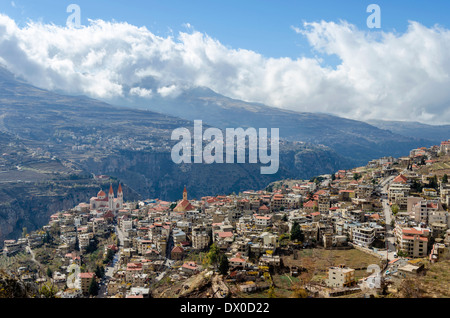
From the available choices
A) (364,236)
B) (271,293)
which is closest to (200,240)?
(364,236)

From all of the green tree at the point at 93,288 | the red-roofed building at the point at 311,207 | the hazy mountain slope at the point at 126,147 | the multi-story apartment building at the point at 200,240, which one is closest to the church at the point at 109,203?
the multi-story apartment building at the point at 200,240

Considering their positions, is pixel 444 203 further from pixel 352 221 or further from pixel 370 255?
pixel 370 255

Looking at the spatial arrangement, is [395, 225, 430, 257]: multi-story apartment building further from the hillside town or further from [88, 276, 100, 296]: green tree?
[88, 276, 100, 296]: green tree

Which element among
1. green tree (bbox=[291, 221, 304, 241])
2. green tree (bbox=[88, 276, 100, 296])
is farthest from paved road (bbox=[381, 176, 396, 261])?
green tree (bbox=[88, 276, 100, 296])

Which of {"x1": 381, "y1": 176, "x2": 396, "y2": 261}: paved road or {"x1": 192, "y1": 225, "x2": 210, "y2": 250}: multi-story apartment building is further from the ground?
{"x1": 381, "y1": 176, "x2": 396, "y2": 261}: paved road

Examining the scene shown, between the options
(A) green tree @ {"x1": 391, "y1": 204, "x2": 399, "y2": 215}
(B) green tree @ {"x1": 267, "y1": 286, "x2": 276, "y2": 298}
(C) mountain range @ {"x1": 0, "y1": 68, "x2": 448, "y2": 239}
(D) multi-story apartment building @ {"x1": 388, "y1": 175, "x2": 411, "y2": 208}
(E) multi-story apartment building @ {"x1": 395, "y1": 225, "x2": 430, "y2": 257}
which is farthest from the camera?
(C) mountain range @ {"x1": 0, "y1": 68, "x2": 448, "y2": 239}

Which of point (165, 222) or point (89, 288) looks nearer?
point (89, 288)

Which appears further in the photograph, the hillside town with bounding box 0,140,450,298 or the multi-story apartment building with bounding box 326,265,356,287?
the hillside town with bounding box 0,140,450,298
